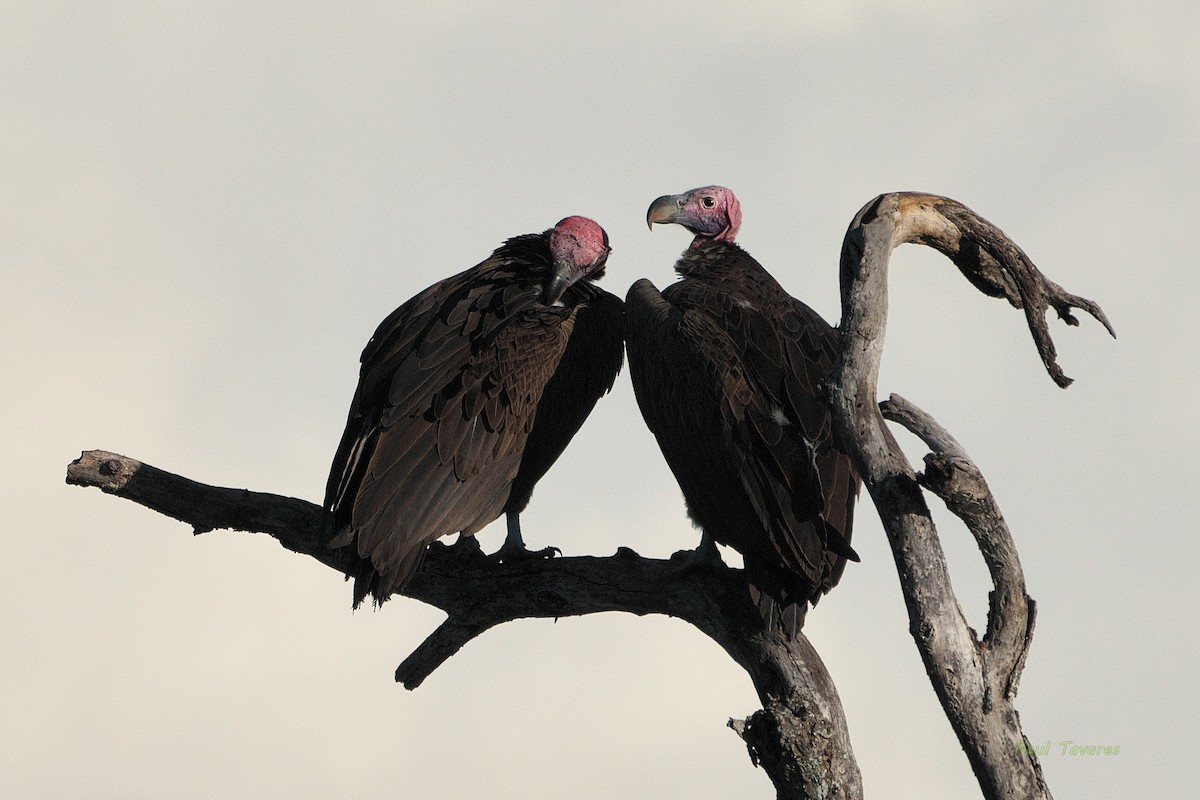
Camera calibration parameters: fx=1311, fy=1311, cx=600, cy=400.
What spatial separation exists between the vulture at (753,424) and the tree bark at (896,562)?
11.0 inches

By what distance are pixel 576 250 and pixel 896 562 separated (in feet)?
10.9

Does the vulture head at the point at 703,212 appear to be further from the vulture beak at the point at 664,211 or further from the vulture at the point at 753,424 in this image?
the vulture at the point at 753,424

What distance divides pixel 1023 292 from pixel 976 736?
1919 mm

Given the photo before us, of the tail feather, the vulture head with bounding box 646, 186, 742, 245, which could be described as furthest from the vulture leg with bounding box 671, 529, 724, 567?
the vulture head with bounding box 646, 186, 742, 245

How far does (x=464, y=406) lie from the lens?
688cm

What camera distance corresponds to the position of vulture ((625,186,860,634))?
5809 millimetres

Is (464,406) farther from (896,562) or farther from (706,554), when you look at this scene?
(896,562)

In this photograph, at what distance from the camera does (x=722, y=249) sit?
7.61 meters

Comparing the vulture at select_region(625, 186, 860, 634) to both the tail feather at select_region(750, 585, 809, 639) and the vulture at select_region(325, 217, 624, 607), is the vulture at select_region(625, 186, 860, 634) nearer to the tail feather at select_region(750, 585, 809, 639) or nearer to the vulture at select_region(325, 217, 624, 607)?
the tail feather at select_region(750, 585, 809, 639)

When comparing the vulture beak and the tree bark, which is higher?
the vulture beak

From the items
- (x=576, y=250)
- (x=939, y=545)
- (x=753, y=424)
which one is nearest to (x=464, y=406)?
(x=576, y=250)

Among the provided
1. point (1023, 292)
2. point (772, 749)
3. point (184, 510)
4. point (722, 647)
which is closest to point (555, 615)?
point (722, 647)

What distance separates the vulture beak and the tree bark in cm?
240

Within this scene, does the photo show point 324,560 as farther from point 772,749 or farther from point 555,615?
point 772,749
